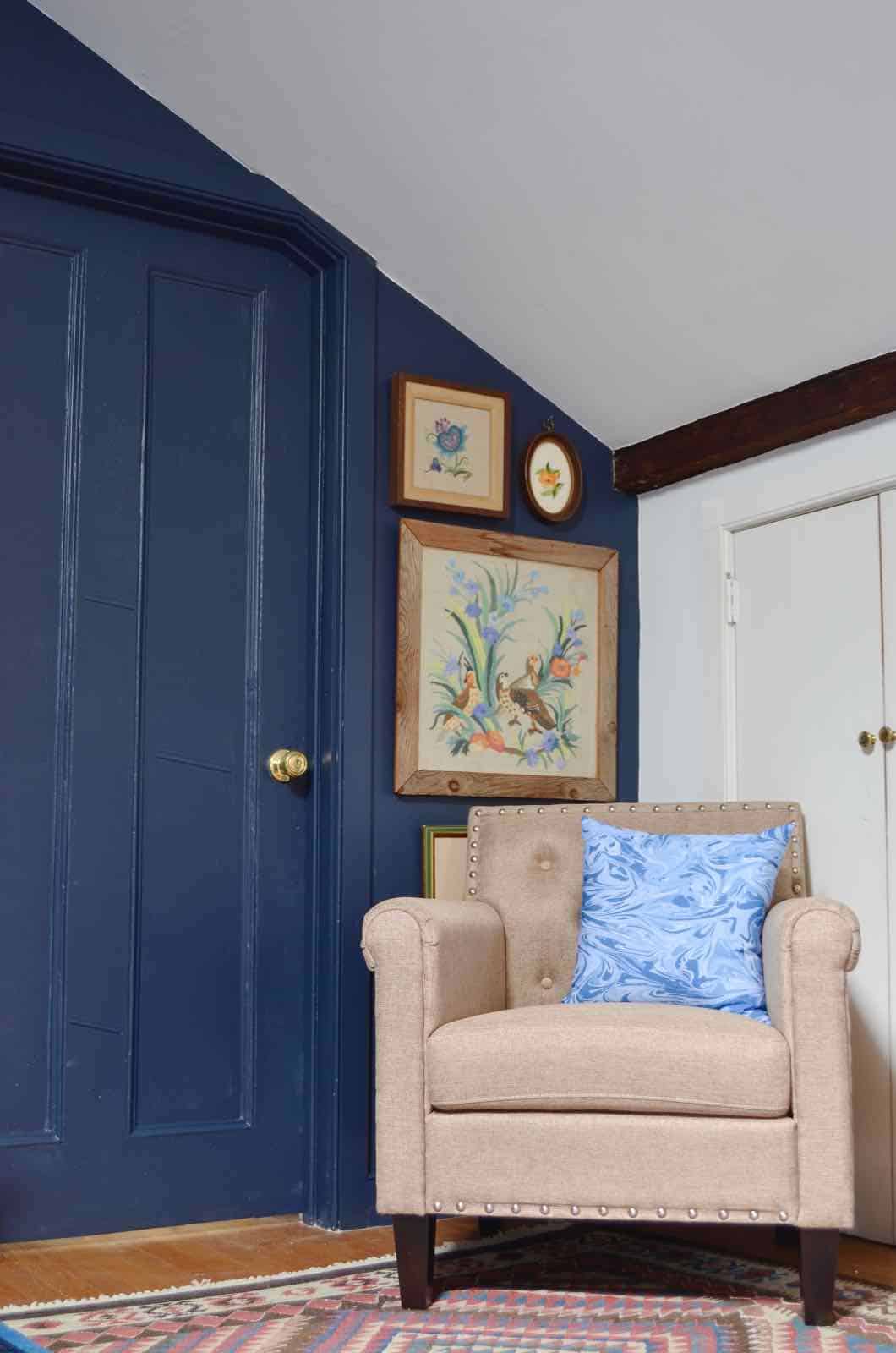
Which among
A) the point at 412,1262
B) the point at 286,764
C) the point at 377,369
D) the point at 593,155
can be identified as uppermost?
the point at 593,155

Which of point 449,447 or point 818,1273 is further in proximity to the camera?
point 449,447

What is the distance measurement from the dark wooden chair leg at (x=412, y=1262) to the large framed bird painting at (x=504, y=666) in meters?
1.03

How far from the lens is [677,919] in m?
2.71

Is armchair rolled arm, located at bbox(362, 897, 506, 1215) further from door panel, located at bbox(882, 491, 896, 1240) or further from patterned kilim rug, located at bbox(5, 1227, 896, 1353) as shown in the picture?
door panel, located at bbox(882, 491, 896, 1240)

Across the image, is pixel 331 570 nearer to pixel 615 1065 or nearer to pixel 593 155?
pixel 593 155

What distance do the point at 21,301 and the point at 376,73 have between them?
0.83 metres

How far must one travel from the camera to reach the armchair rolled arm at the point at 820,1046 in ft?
7.39

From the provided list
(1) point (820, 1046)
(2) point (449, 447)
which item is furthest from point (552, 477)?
(1) point (820, 1046)

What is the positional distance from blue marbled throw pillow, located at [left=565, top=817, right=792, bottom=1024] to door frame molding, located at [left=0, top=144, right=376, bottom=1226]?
543 millimetres

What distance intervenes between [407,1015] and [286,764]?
2.77 feet

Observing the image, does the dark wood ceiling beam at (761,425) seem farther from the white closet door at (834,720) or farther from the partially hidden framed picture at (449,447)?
the partially hidden framed picture at (449,447)

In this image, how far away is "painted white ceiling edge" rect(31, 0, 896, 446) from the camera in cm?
254

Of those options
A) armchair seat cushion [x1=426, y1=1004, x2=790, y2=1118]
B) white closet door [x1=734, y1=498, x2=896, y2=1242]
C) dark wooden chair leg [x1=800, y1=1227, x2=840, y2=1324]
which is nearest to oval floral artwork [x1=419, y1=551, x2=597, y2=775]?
white closet door [x1=734, y1=498, x2=896, y2=1242]

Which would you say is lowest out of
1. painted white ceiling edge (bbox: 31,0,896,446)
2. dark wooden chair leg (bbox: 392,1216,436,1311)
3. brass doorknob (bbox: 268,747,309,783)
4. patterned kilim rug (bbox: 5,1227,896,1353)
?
patterned kilim rug (bbox: 5,1227,896,1353)
